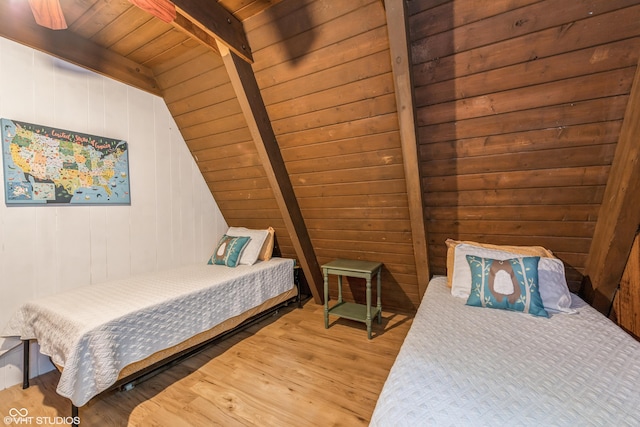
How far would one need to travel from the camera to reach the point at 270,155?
6.93ft

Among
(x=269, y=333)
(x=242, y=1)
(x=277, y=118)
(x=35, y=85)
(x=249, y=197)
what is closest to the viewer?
(x=242, y=1)

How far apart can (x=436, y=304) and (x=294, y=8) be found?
1.97 metres

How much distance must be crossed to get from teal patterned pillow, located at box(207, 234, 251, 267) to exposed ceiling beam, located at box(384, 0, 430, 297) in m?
1.66

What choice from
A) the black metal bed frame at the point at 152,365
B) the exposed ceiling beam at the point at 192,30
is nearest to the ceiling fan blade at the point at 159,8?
the exposed ceiling beam at the point at 192,30

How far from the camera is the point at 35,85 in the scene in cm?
179

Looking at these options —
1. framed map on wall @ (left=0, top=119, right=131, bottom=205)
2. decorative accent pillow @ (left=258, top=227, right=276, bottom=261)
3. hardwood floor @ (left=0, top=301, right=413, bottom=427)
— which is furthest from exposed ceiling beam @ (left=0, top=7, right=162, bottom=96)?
hardwood floor @ (left=0, top=301, right=413, bottom=427)

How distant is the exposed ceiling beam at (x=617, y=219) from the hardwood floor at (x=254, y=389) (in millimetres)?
1375

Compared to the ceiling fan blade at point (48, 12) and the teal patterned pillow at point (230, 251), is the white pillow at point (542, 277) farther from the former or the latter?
the ceiling fan blade at point (48, 12)

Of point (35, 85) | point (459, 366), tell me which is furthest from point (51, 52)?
point (459, 366)

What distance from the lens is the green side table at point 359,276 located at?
7.40 ft

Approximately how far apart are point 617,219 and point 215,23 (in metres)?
2.50

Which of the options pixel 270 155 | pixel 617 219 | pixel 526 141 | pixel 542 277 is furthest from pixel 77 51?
pixel 617 219

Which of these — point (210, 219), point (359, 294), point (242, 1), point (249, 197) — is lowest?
point (359, 294)

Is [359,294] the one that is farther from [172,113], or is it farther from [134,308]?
[172,113]
